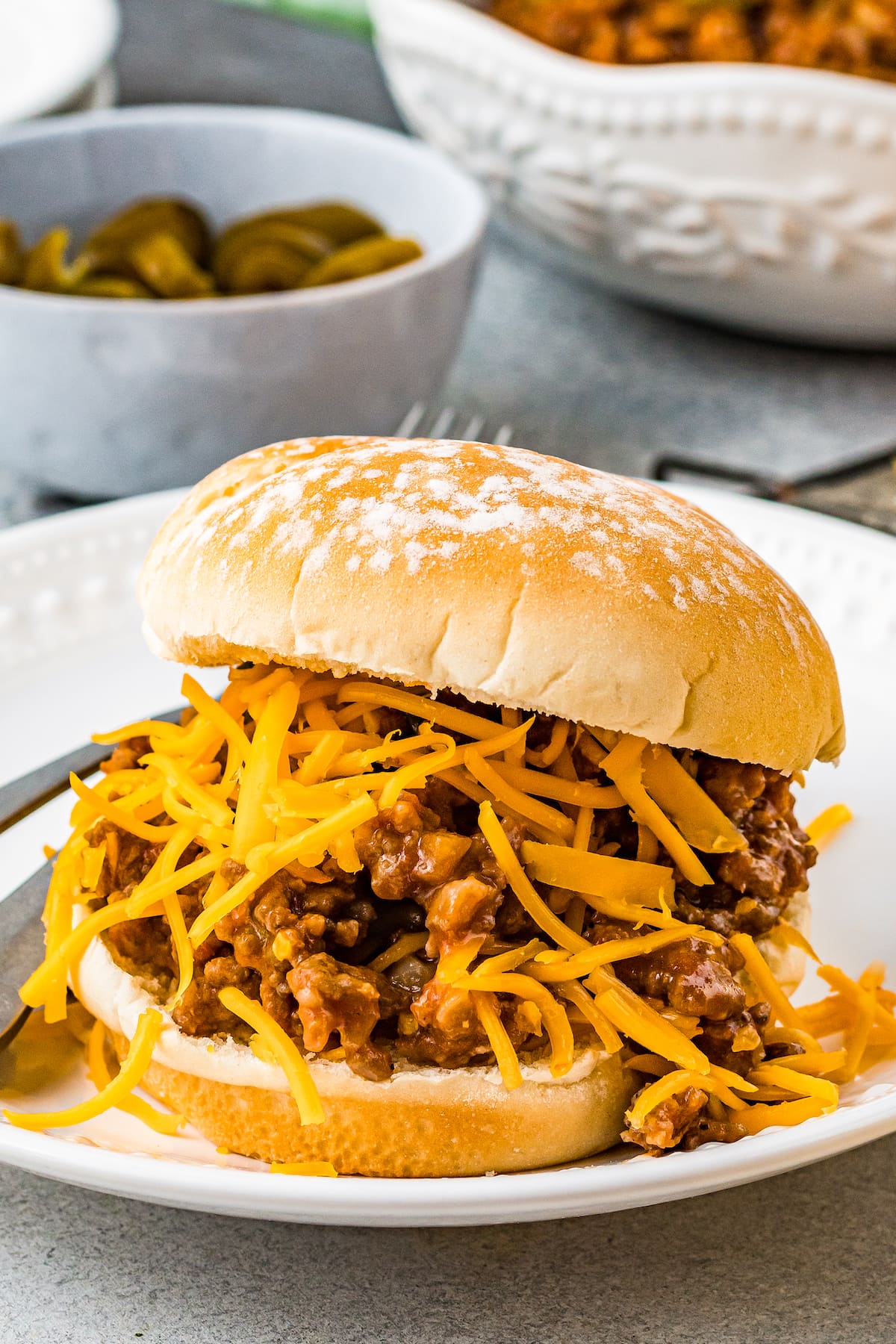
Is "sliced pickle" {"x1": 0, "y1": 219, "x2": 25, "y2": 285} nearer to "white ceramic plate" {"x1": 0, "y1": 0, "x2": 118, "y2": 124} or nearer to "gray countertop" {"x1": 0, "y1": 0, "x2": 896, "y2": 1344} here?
"white ceramic plate" {"x1": 0, "y1": 0, "x2": 118, "y2": 124}

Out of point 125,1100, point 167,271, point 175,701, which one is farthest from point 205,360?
point 125,1100

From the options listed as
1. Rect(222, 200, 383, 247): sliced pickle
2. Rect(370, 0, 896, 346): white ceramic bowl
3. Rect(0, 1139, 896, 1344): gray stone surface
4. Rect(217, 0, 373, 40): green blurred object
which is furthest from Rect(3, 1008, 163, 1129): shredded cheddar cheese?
Rect(217, 0, 373, 40): green blurred object

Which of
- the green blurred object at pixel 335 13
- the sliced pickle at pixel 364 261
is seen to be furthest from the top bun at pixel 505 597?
the green blurred object at pixel 335 13

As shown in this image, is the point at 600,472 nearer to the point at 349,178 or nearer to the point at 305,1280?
the point at 305,1280

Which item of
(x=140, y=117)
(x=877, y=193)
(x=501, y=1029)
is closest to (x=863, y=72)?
(x=877, y=193)

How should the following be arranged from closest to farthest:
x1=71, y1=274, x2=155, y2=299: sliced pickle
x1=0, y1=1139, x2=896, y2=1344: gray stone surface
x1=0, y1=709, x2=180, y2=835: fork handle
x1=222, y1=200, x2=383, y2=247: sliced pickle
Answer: x1=0, y1=1139, x2=896, y2=1344: gray stone surface < x1=0, y1=709, x2=180, y2=835: fork handle < x1=71, y1=274, x2=155, y2=299: sliced pickle < x1=222, y1=200, x2=383, y2=247: sliced pickle

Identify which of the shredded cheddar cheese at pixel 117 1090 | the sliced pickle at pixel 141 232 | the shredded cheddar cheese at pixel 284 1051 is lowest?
the shredded cheddar cheese at pixel 117 1090

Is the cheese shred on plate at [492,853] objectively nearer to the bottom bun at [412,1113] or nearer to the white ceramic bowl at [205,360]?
the bottom bun at [412,1113]
